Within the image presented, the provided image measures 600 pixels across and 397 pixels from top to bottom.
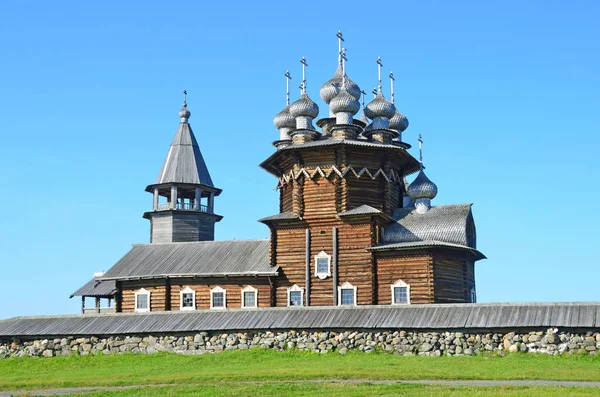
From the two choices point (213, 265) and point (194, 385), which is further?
point (213, 265)

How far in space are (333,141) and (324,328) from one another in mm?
11246

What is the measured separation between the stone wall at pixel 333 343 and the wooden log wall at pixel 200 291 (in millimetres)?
8445

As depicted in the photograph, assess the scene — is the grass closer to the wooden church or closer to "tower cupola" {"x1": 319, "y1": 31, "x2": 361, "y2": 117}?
the wooden church

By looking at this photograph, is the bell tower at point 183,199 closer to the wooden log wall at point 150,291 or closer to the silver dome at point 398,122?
the wooden log wall at point 150,291

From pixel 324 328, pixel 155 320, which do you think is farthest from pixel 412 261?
pixel 155 320

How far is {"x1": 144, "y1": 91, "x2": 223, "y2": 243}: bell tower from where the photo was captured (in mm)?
46031

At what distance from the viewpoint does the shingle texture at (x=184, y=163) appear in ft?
152

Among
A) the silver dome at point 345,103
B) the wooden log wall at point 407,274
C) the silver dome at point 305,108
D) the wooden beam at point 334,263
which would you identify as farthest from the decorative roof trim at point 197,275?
the silver dome at point 345,103

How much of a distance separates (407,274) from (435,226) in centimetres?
269

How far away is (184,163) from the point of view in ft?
155

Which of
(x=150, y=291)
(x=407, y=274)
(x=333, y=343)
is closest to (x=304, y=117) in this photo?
(x=407, y=274)

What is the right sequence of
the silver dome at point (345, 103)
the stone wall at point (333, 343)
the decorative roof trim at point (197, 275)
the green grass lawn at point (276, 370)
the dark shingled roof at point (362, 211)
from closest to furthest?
the green grass lawn at point (276, 370)
the stone wall at point (333, 343)
the dark shingled roof at point (362, 211)
the decorative roof trim at point (197, 275)
the silver dome at point (345, 103)

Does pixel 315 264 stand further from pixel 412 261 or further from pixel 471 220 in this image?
pixel 471 220

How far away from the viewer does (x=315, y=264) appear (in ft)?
112
